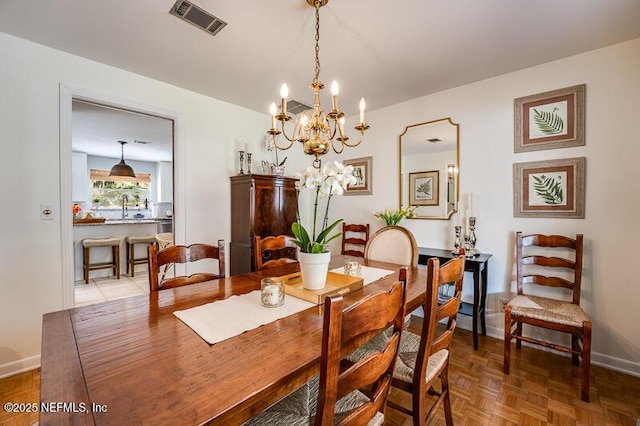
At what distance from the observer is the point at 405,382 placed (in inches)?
51.3

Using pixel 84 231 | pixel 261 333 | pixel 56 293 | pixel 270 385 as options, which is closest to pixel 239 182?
pixel 56 293

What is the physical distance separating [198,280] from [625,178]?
3.12 metres

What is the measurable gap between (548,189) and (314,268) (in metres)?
2.27

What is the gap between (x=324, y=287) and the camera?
1.48m

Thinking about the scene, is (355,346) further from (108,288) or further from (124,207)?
(124,207)

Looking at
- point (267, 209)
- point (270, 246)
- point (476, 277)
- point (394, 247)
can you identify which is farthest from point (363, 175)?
point (270, 246)

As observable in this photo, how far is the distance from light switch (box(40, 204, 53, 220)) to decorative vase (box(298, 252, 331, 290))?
7.18 ft

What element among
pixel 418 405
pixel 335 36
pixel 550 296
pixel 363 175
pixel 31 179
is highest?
pixel 335 36

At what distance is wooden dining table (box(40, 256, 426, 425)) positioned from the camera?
65 cm

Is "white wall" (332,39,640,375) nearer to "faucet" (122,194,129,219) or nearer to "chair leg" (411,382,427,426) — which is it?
"chair leg" (411,382,427,426)

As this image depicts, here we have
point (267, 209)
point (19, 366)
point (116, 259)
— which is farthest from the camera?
point (116, 259)

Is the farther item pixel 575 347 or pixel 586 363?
pixel 575 347

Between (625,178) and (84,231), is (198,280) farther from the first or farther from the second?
(84,231)

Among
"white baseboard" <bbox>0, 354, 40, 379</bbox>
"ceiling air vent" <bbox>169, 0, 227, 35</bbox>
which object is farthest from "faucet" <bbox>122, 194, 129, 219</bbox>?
"ceiling air vent" <bbox>169, 0, 227, 35</bbox>
